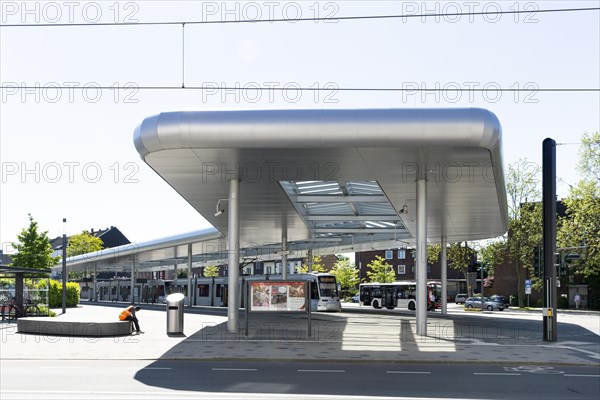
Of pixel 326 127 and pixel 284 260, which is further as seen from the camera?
pixel 284 260

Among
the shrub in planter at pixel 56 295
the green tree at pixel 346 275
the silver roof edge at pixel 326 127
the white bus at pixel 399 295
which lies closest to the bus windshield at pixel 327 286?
the white bus at pixel 399 295

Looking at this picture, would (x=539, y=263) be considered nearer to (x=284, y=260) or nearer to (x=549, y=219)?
(x=549, y=219)

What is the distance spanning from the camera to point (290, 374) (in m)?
14.4

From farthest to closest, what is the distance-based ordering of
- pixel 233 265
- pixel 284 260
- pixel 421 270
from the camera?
1. pixel 284 260
2. pixel 233 265
3. pixel 421 270

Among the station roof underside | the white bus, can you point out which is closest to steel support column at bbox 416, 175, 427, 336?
the station roof underside

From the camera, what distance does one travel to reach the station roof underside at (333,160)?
18.5 meters

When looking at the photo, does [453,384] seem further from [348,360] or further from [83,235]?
[83,235]

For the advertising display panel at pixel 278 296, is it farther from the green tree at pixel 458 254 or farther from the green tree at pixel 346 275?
the green tree at pixel 346 275

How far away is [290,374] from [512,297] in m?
63.8

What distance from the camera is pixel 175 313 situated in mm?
23734

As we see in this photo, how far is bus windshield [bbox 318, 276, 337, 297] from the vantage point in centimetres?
4562

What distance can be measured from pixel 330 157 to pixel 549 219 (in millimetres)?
6850

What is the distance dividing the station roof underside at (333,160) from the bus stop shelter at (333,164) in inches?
1.1

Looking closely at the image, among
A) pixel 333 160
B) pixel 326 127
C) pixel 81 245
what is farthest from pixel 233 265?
pixel 81 245
